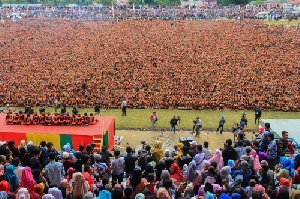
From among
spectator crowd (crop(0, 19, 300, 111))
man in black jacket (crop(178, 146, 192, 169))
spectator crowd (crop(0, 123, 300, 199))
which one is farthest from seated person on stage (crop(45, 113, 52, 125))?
man in black jacket (crop(178, 146, 192, 169))

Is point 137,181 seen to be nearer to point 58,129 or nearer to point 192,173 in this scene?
point 192,173

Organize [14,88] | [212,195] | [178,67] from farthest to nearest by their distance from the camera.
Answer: [178,67]
[14,88]
[212,195]

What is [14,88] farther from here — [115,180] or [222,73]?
[115,180]

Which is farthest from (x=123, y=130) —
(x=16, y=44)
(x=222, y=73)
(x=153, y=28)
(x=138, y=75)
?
(x=153, y=28)

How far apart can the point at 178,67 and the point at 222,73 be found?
3.90 m

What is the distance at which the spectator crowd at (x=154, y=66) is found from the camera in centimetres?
2812

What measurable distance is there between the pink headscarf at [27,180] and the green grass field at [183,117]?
14.3 m

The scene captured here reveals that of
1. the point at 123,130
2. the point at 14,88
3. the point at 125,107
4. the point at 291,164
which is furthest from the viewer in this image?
the point at 14,88

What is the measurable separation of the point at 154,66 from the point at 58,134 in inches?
736

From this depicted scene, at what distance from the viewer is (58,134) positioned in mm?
18484

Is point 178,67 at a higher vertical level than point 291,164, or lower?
higher

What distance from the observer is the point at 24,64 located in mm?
36906

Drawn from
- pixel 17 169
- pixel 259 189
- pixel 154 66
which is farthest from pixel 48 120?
pixel 154 66

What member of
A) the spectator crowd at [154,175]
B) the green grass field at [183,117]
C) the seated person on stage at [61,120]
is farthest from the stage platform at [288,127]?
the seated person on stage at [61,120]
